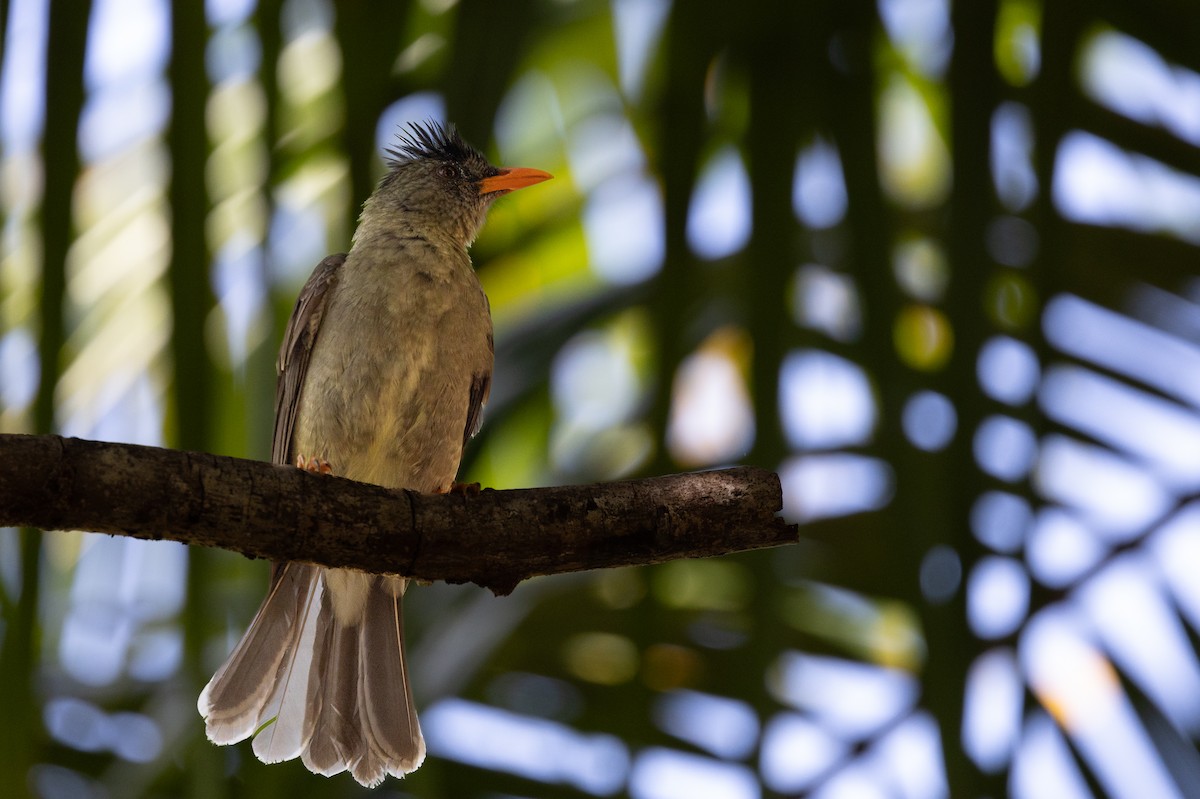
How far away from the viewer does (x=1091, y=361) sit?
7.47ft

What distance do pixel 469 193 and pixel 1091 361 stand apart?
221 centimetres

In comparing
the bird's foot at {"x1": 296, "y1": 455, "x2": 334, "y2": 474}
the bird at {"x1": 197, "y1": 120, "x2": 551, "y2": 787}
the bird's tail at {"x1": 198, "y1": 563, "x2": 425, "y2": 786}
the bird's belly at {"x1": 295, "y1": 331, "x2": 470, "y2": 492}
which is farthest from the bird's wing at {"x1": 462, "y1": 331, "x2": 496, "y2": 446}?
the bird's tail at {"x1": 198, "y1": 563, "x2": 425, "y2": 786}

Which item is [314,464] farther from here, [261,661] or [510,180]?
[510,180]

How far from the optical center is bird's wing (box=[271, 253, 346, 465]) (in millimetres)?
3332

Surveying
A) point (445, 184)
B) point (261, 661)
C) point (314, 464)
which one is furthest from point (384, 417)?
point (445, 184)

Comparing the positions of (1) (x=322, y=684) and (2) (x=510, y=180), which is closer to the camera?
(1) (x=322, y=684)

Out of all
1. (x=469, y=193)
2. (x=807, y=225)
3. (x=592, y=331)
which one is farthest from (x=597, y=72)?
(x=807, y=225)

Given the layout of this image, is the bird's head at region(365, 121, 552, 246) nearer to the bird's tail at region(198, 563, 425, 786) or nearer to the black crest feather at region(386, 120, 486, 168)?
the black crest feather at region(386, 120, 486, 168)

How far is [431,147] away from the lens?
4.09 metres

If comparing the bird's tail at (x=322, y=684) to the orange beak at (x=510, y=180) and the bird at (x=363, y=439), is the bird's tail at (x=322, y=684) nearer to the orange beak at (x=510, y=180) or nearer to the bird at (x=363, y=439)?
the bird at (x=363, y=439)

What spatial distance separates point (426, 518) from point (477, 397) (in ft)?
4.97

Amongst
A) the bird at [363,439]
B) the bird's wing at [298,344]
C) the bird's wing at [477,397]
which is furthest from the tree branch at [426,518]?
the bird's wing at [298,344]

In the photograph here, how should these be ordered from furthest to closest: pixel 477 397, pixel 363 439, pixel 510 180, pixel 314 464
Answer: pixel 510 180 → pixel 477 397 → pixel 363 439 → pixel 314 464

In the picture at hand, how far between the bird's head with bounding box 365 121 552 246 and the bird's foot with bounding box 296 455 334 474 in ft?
2.81
